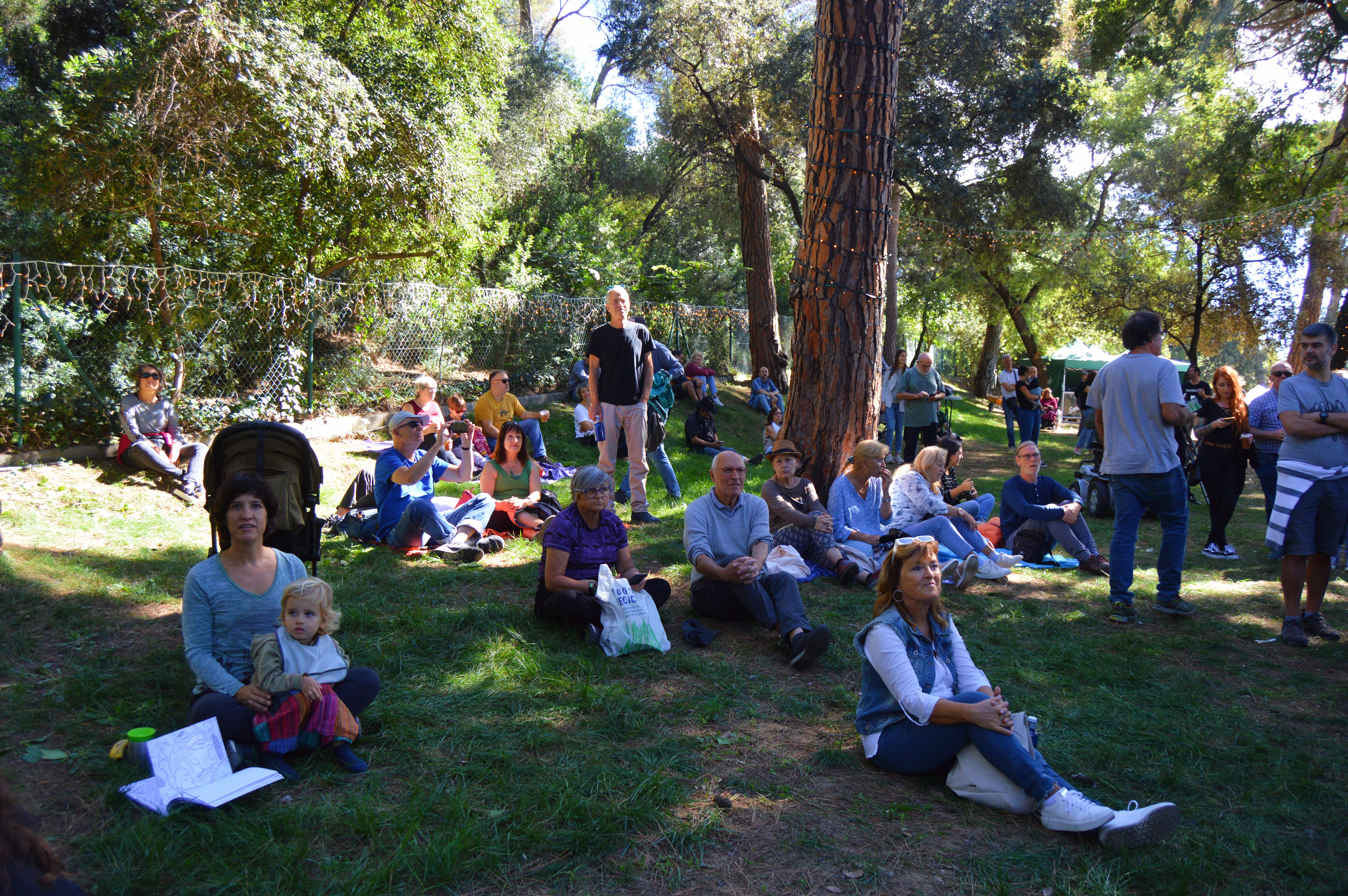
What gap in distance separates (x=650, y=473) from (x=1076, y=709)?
6.44m

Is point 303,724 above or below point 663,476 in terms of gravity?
below

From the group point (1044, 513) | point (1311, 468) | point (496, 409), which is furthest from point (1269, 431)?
point (496, 409)

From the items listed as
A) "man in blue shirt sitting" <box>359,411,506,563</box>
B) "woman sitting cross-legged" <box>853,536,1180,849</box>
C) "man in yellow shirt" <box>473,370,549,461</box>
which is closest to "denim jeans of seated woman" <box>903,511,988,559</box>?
"woman sitting cross-legged" <box>853,536,1180,849</box>

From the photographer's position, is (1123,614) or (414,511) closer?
(1123,614)

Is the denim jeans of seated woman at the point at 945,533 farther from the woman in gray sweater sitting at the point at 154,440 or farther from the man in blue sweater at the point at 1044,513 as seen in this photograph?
the woman in gray sweater sitting at the point at 154,440

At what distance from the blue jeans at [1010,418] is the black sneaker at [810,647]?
44.2 ft

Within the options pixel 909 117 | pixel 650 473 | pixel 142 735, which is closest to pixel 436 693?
pixel 142 735

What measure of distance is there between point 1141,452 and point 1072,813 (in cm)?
323

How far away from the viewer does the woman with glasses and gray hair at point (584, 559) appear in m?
4.91

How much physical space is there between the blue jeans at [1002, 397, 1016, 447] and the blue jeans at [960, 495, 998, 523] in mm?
9491

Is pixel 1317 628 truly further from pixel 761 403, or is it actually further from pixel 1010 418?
pixel 1010 418

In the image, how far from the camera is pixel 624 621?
4.79 m

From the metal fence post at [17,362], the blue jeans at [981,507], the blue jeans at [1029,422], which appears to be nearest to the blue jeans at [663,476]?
the blue jeans at [981,507]

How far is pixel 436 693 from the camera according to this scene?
4.16 m
